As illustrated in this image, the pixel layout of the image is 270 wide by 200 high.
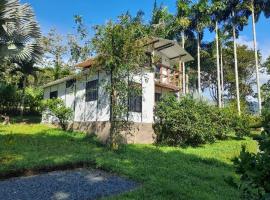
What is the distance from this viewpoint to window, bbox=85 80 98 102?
18.2m

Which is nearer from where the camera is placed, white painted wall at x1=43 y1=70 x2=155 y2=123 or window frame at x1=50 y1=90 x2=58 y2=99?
white painted wall at x1=43 y1=70 x2=155 y2=123

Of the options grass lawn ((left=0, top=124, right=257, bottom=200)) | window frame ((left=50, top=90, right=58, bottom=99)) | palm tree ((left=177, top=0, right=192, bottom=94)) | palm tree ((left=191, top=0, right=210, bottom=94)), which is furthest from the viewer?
palm tree ((left=177, top=0, right=192, bottom=94))

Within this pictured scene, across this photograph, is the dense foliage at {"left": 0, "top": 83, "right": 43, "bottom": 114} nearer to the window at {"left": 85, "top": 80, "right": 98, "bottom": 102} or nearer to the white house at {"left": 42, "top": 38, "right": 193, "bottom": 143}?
the white house at {"left": 42, "top": 38, "right": 193, "bottom": 143}

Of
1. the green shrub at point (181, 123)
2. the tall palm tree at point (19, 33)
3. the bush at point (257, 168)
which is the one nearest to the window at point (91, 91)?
the tall palm tree at point (19, 33)

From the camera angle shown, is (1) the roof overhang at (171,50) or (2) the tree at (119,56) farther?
(1) the roof overhang at (171,50)

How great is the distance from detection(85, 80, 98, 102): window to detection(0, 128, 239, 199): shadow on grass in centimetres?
349

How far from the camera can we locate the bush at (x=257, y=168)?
261cm

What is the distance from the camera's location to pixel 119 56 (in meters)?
14.2

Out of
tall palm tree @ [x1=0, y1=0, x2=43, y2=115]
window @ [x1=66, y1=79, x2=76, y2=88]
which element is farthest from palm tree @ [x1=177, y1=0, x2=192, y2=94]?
tall palm tree @ [x1=0, y1=0, x2=43, y2=115]

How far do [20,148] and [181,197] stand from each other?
840cm

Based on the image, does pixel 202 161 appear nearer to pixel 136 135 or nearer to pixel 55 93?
pixel 136 135

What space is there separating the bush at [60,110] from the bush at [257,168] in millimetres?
18096

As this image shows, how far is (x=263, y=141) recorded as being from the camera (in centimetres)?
268

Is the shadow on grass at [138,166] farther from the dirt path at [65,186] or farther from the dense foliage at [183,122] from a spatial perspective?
the dense foliage at [183,122]
